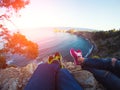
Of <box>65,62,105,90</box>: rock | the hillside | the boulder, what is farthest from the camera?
the hillside

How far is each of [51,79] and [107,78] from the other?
6.77 ft

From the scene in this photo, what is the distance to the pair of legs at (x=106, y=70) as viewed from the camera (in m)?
6.12

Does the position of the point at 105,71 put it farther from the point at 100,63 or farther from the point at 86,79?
the point at 86,79

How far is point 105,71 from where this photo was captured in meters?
6.38

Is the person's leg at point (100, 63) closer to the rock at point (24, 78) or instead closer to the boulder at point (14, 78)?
the rock at point (24, 78)

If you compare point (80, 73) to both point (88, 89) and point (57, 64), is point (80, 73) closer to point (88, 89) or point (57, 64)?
point (88, 89)

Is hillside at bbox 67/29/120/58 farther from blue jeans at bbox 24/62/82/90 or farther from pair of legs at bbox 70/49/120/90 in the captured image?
blue jeans at bbox 24/62/82/90

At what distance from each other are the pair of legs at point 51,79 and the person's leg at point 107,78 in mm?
1350

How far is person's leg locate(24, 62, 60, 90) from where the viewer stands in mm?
4909

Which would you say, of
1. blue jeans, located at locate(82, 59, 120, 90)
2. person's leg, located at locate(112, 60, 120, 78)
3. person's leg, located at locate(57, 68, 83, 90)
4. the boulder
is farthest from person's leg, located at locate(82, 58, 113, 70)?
the boulder

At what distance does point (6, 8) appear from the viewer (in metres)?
17.2

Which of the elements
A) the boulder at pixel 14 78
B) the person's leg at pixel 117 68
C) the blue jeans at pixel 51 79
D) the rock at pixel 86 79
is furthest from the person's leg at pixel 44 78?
the boulder at pixel 14 78

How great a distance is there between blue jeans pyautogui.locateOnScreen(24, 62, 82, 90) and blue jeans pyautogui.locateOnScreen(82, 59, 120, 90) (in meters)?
1.37

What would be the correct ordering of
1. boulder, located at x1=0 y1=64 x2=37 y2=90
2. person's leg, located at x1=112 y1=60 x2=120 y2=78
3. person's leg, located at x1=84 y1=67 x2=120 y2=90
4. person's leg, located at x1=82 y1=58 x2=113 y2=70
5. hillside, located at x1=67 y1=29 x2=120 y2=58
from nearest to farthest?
person's leg, located at x1=84 y1=67 x2=120 y2=90 → person's leg, located at x1=112 y1=60 x2=120 y2=78 → person's leg, located at x1=82 y1=58 x2=113 y2=70 → boulder, located at x1=0 y1=64 x2=37 y2=90 → hillside, located at x1=67 y1=29 x2=120 y2=58
